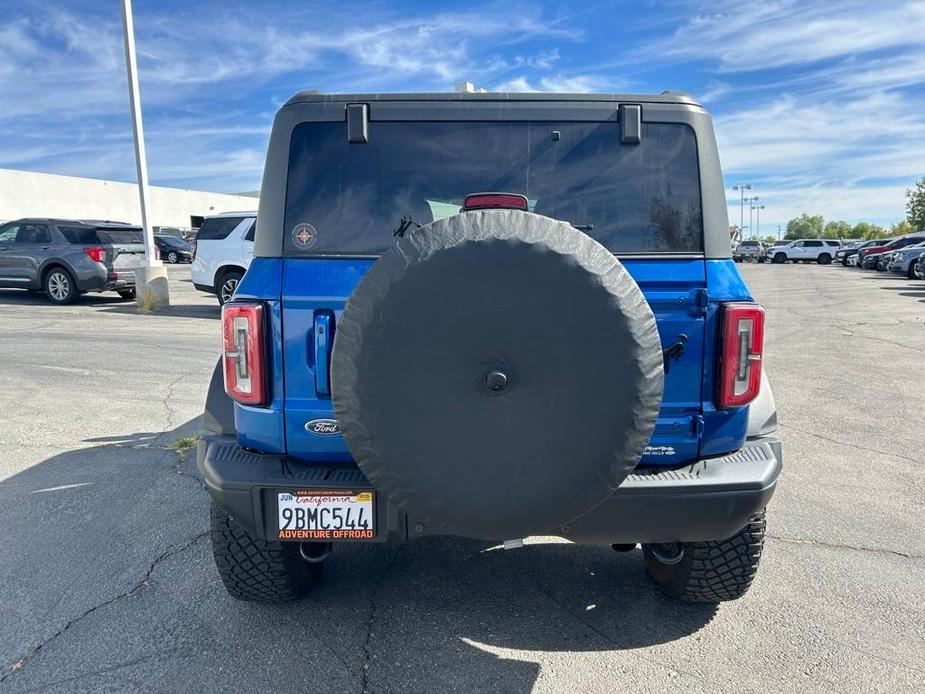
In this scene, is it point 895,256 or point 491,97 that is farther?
point 895,256

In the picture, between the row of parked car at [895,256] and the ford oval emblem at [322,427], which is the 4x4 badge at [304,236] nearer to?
the ford oval emblem at [322,427]

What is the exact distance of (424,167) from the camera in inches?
101

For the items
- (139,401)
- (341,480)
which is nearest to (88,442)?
(139,401)

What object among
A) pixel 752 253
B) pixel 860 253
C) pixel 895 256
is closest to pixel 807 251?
pixel 752 253

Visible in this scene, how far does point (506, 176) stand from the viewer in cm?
257

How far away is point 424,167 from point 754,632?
2.40 metres

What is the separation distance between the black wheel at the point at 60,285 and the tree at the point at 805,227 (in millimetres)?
140997

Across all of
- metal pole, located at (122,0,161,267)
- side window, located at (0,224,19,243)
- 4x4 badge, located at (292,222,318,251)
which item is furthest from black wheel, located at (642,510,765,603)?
side window, located at (0,224,19,243)

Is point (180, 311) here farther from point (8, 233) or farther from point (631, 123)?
point (631, 123)

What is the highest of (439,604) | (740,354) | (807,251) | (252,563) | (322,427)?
(807,251)

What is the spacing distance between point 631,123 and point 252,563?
2.39 metres

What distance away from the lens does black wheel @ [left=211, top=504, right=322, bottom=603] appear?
8.94 feet

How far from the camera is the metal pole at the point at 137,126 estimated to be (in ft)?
44.8

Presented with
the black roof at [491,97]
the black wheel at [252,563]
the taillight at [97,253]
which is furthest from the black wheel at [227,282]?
the black roof at [491,97]
